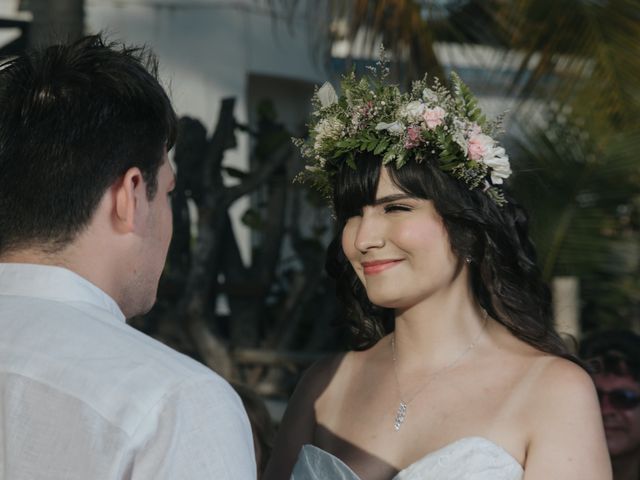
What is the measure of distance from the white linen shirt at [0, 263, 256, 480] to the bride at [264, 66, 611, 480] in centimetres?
128

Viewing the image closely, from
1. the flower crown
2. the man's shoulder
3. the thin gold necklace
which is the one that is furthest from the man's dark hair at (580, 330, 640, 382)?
the man's shoulder

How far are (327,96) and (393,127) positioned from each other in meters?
0.29

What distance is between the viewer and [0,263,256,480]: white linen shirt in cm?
157

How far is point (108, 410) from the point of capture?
5.18 ft

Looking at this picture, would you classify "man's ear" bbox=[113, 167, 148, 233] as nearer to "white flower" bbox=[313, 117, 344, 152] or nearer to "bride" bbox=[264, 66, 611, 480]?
"bride" bbox=[264, 66, 611, 480]

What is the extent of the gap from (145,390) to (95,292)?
0.23 m

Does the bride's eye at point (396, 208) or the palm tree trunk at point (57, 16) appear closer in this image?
the bride's eye at point (396, 208)

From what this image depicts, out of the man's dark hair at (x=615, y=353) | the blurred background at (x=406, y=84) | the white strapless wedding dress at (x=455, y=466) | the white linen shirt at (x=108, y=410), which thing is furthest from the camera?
the blurred background at (x=406, y=84)

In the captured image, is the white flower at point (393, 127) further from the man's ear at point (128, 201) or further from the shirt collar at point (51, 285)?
A: the shirt collar at point (51, 285)

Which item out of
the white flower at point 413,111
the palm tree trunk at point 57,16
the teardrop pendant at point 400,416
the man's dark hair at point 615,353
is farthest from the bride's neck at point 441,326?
the palm tree trunk at point 57,16

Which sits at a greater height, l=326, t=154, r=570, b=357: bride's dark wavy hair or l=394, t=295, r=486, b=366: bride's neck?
l=326, t=154, r=570, b=357: bride's dark wavy hair

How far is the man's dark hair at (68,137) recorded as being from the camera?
5.75ft

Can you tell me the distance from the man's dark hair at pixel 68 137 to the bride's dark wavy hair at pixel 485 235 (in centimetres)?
128

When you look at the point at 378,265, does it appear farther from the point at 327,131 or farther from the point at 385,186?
the point at 327,131
